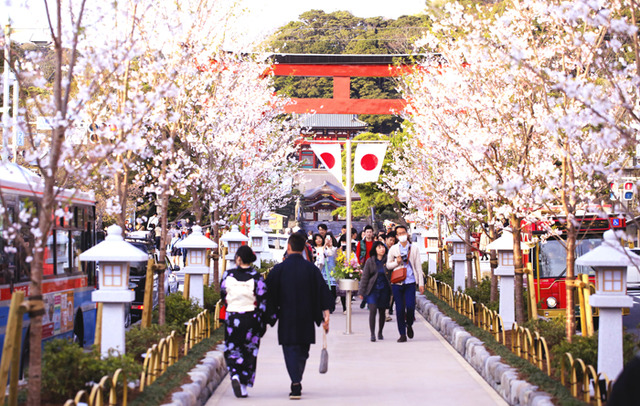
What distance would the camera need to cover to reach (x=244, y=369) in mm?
A: 9539

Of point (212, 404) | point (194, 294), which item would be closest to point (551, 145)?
point (212, 404)

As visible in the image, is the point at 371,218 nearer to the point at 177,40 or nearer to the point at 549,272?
the point at 549,272

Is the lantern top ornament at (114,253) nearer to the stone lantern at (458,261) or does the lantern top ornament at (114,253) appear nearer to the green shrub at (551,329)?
the green shrub at (551,329)

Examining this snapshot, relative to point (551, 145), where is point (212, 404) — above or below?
below

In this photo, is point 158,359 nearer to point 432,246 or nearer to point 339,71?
point 432,246

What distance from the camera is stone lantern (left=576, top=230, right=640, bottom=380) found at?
26.0 ft

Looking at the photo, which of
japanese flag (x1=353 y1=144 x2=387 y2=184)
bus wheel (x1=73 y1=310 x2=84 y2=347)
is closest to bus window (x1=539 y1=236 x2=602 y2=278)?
japanese flag (x1=353 y1=144 x2=387 y2=184)

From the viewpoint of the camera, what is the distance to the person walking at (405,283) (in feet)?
47.8

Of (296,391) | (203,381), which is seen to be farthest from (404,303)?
(203,381)

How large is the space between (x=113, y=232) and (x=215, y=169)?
697cm

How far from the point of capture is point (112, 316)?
885 cm

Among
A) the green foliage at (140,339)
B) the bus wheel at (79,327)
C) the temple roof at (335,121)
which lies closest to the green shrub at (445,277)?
the bus wheel at (79,327)

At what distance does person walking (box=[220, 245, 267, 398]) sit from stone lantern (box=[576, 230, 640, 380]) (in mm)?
3576

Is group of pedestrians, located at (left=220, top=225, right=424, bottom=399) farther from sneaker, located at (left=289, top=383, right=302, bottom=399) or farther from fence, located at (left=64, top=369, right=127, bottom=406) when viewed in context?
fence, located at (left=64, top=369, right=127, bottom=406)
